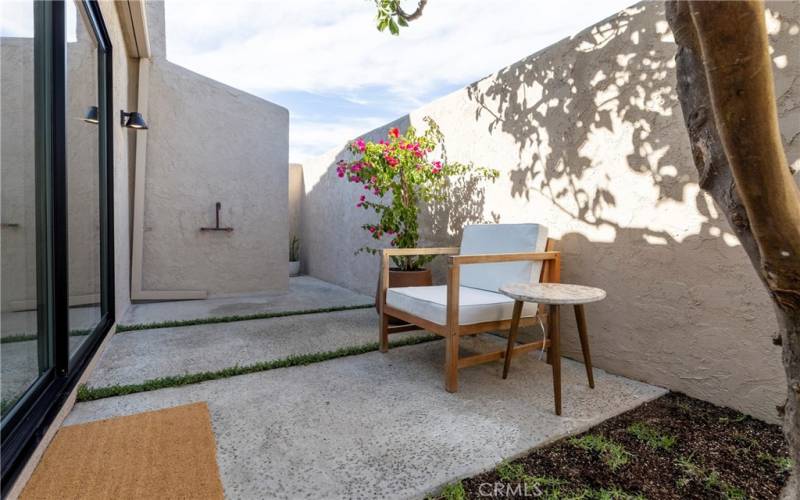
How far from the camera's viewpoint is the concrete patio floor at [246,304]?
3.90 metres

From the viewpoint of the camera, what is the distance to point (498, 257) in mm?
2205

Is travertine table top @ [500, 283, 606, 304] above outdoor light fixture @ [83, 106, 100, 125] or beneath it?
beneath

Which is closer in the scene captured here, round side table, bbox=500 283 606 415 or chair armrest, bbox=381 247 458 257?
round side table, bbox=500 283 606 415

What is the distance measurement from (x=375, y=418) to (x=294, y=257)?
5.89 m

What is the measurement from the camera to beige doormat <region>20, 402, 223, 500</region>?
1.26 metres

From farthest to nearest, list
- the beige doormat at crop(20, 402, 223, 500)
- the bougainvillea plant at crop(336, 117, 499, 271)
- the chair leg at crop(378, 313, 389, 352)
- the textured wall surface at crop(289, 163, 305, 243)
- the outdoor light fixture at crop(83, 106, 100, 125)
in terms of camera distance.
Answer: the textured wall surface at crop(289, 163, 305, 243) < the bougainvillea plant at crop(336, 117, 499, 271) < the chair leg at crop(378, 313, 389, 352) < the outdoor light fixture at crop(83, 106, 100, 125) < the beige doormat at crop(20, 402, 223, 500)

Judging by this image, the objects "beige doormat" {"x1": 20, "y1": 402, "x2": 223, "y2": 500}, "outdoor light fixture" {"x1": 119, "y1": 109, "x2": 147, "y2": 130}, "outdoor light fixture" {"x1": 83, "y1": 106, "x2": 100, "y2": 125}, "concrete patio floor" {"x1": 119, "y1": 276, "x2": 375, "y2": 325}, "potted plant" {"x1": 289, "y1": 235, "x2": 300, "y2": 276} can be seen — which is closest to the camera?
"beige doormat" {"x1": 20, "y1": 402, "x2": 223, "y2": 500}

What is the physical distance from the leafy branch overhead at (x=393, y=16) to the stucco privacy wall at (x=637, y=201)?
1.16 metres

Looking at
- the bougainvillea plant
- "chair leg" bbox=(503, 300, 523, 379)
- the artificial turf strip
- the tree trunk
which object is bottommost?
the artificial turf strip

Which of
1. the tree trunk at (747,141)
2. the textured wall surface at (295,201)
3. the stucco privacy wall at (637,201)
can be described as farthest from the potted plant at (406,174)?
the textured wall surface at (295,201)

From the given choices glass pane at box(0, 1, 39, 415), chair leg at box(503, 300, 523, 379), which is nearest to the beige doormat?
glass pane at box(0, 1, 39, 415)

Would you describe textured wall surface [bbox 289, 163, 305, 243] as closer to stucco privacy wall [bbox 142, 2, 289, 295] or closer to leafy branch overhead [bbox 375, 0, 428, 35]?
stucco privacy wall [bbox 142, 2, 289, 295]

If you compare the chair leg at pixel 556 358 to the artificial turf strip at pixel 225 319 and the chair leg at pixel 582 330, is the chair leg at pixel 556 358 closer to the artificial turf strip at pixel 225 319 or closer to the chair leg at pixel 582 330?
the chair leg at pixel 582 330

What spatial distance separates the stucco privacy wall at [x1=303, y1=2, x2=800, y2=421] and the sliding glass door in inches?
106
